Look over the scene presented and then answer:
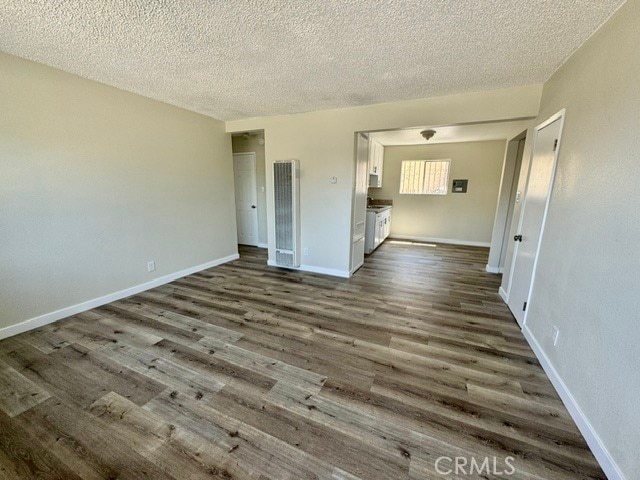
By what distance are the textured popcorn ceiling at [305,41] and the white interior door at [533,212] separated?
2.02 ft

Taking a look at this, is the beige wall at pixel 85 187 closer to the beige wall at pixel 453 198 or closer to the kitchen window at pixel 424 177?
the beige wall at pixel 453 198

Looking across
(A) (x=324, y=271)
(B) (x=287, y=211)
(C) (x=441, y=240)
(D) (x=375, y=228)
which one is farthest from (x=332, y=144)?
(C) (x=441, y=240)

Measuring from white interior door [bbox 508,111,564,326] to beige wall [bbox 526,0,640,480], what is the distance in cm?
20

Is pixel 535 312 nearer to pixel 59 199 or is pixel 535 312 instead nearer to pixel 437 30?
pixel 437 30

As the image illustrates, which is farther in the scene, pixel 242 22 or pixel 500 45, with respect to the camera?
pixel 500 45

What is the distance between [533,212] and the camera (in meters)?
2.57

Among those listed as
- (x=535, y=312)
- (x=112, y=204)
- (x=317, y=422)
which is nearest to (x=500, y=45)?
(x=535, y=312)

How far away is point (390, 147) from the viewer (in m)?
6.71

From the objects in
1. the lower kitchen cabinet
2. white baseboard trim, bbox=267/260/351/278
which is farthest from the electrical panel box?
white baseboard trim, bbox=267/260/351/278

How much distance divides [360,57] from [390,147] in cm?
490

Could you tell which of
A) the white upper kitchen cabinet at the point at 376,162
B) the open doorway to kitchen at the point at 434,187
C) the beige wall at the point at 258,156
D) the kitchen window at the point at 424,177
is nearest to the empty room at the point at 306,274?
the beige wall at the point at 258,156

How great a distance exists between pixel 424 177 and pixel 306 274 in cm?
444

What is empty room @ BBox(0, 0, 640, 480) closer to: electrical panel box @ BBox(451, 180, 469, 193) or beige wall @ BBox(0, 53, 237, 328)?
beige wall @ BBox(0, 53, 237, 328)

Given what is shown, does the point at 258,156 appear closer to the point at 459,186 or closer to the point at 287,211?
the point at 287,211
